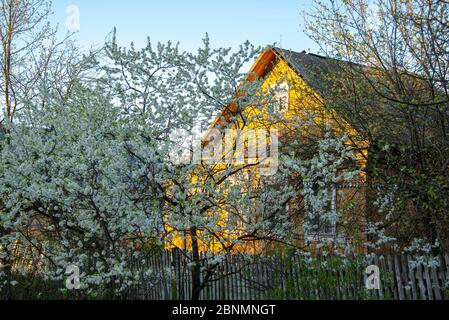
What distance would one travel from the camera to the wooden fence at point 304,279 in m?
6.16

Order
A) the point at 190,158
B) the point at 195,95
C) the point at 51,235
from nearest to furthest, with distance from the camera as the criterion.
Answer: the point at 190,158, the point at 195,95, the point at 51,235

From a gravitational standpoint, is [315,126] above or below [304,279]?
above

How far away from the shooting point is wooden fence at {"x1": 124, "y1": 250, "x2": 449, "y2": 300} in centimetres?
616

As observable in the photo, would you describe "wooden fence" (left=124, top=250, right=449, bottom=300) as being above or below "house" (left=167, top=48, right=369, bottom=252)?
below

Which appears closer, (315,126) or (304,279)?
(304,279)

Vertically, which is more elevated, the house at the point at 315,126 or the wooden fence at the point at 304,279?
the house at the point at 315,126

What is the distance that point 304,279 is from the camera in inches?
258

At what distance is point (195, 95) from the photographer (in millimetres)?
6086

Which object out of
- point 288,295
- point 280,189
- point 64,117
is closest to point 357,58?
point 280,189

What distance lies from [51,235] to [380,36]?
18.5ft

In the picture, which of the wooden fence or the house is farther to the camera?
the house

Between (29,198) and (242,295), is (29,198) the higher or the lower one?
the higher one

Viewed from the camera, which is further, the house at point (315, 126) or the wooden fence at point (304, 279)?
the house at point (315, 126)

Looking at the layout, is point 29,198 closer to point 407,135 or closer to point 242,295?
point 242,295
